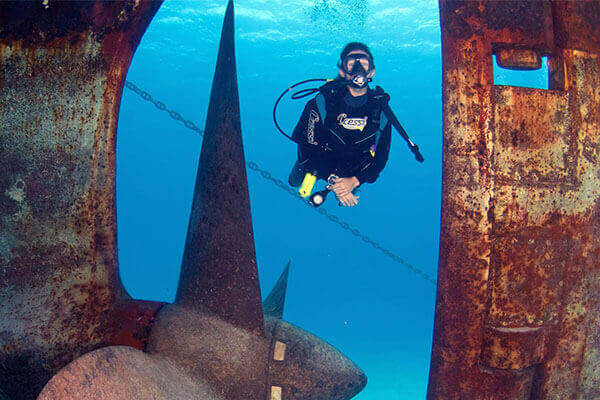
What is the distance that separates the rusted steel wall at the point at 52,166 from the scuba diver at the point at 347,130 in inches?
83.8

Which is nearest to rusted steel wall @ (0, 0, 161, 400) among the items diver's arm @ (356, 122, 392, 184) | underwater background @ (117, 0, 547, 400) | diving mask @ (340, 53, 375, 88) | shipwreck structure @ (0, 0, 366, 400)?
shipwreck structure @ (0, 0, 366, 400)

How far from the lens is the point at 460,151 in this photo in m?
1.49

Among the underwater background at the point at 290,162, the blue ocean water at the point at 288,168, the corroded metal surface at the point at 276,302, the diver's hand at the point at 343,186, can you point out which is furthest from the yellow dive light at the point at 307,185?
the underwater background at the point at 290,162

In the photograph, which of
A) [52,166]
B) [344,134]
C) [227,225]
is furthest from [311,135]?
[52,166]

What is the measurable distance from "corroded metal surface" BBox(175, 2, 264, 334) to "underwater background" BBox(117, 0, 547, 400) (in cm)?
1743

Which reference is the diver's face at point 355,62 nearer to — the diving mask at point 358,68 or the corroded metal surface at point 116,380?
the diving mask at point 358,68

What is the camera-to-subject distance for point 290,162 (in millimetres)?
64500

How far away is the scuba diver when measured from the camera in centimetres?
364

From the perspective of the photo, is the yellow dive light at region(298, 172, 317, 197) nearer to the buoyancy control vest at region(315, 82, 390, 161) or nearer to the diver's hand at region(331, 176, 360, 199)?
the diver's hand at region(331, 176, 360, 199)

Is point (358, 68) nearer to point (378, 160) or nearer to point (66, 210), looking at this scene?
point (378, 160)

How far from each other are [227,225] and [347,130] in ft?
6.43

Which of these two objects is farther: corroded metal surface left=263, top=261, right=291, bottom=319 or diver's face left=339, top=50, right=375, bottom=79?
diver's face left=339, top=50, right=375, bottom=79

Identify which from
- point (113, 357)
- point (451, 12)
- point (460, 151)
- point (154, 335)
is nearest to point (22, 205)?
point (113, 357)

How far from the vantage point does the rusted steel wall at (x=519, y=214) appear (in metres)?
1.47
